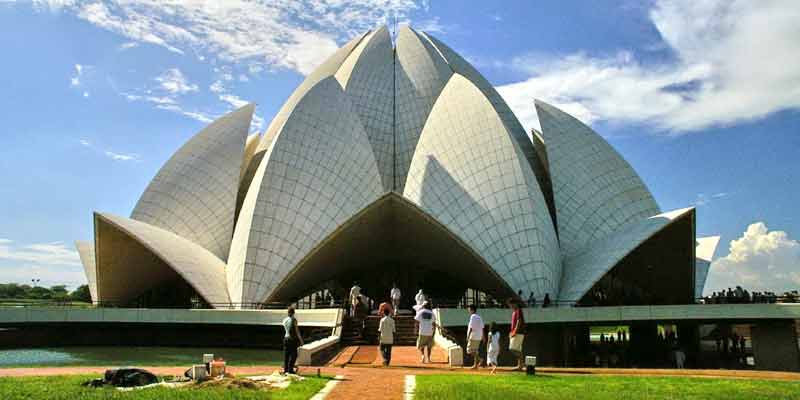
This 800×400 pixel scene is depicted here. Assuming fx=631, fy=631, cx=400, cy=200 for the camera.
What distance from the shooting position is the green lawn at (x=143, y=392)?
752 cm

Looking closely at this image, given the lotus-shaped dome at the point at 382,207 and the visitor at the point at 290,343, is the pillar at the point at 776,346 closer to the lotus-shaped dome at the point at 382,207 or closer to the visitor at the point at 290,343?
the lotus-shaped dome at the point at 382,207

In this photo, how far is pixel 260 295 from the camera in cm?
2339

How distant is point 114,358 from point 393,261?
1884 cm

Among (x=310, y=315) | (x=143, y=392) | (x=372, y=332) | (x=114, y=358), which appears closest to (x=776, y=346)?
(x=372, y=332)

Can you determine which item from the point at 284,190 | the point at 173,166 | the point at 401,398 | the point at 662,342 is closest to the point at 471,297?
the point at 662,342

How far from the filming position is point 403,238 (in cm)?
2911

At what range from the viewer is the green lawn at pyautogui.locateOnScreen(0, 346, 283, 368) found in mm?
15195

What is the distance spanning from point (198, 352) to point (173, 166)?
1641cm

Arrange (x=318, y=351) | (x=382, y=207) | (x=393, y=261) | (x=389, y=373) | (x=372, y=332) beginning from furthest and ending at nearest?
(x=393, y=261), (x=382, y=207), (x=372, y=332), (x=318, y=351), (x=389, y=373)

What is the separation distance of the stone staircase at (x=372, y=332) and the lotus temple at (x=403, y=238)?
0.15m

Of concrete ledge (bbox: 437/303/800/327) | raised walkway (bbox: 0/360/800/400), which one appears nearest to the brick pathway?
raised walkway (bbox: 0/360/800/400)

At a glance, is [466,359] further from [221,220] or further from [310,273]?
[221,220]

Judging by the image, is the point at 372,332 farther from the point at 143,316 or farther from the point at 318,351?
the point at 143,316

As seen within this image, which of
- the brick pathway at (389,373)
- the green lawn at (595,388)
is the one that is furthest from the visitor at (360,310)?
the green lawn at (595,388)
